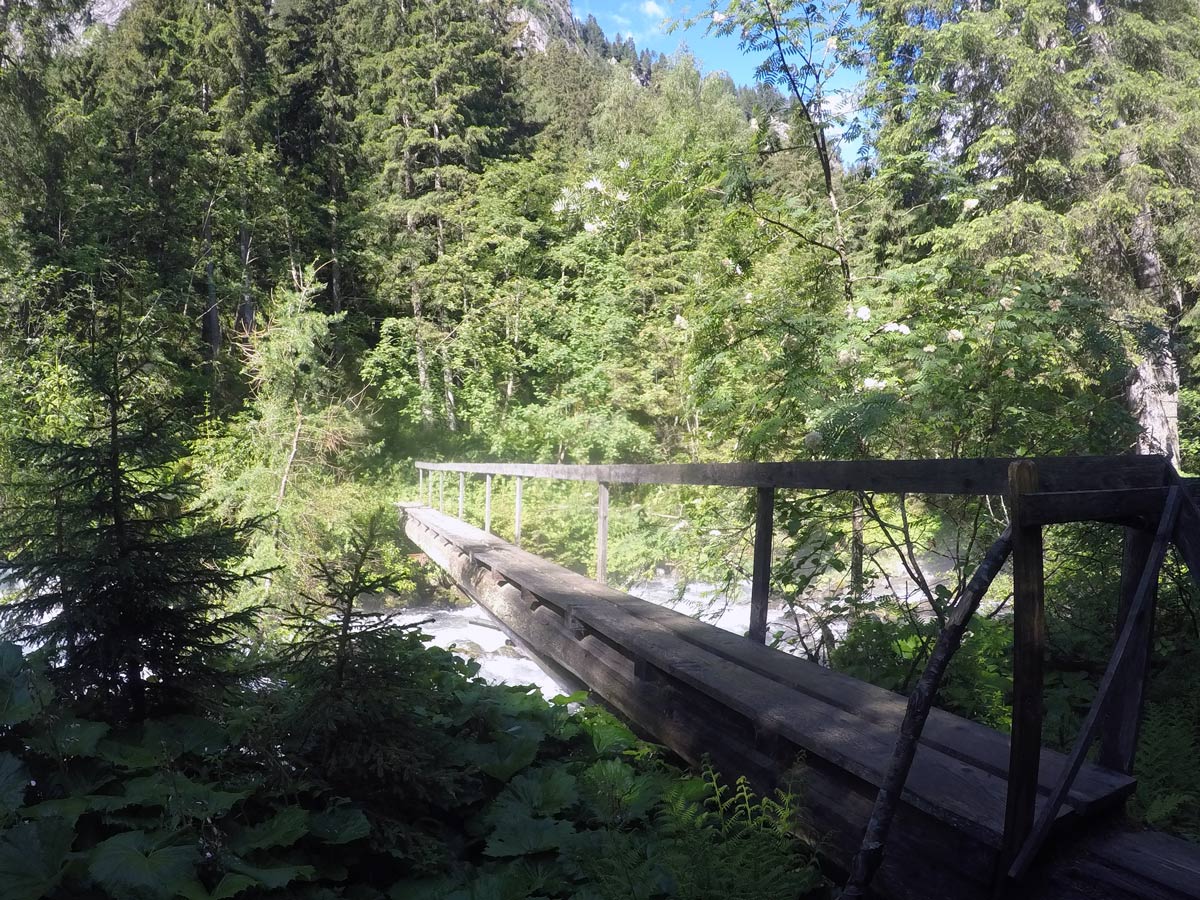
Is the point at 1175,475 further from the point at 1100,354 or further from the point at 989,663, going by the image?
the point at 1100,354

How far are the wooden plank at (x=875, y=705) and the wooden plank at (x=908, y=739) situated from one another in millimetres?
477

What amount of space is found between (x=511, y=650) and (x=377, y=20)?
765 inches

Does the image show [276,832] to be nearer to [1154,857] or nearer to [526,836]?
[526,836]

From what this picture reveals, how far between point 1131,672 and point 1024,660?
41 cm

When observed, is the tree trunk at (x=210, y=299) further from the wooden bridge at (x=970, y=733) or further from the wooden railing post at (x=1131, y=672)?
the wooden railing post at (x=1131, y=672)

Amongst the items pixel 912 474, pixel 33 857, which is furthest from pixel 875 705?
pixel 33 857

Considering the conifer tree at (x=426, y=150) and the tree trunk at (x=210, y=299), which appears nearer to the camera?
the tree trunk at (x=210, y=299)

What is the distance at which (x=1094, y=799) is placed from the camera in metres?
1.50

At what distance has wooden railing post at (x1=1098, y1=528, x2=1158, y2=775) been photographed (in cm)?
153

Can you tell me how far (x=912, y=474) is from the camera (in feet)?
7.11

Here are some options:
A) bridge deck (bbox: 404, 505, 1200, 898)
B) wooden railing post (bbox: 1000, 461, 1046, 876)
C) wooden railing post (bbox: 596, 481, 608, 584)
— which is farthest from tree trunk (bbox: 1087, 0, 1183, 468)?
wooden railing post (bbox: 1000, 461, 1046, 876)

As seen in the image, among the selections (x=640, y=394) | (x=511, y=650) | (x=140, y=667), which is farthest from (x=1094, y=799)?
(x=640, y=394)

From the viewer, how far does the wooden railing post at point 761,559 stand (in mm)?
2943

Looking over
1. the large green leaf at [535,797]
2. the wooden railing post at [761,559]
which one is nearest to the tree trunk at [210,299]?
the wooden railing post at [761,559]
